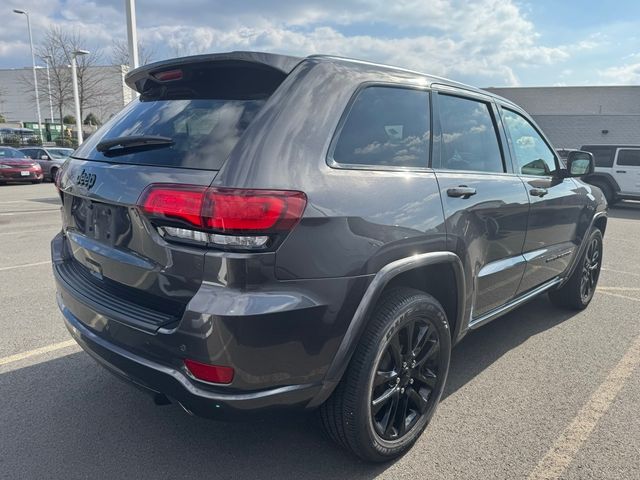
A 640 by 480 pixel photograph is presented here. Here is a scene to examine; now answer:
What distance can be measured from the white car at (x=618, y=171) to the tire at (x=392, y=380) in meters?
15.0

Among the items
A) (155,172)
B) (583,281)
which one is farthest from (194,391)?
→ (583,281)

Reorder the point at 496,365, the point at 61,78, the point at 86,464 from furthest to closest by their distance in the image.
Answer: the point at 61,78
the point at 496,365
the point at 86,464

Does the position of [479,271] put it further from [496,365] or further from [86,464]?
[86,464]

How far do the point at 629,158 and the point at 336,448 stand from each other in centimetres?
1603

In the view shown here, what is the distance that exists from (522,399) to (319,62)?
2.38m

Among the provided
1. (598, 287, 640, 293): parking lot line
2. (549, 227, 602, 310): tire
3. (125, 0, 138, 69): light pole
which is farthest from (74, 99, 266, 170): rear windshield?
(125, 0, 138, 69): light pole

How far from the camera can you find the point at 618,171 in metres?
15.3

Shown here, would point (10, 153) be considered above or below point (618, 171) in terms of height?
above

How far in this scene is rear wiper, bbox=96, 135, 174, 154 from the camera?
7.30 feet

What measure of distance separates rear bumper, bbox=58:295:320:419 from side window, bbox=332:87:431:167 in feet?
3.32

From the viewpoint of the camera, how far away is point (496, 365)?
12.0 ft

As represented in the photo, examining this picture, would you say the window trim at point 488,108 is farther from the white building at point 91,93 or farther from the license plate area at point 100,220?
the white building at point 91,93

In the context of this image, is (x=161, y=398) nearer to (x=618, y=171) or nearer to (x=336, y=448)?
(x=336, y=448)

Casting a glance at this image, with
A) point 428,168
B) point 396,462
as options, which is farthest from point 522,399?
point 428,168
